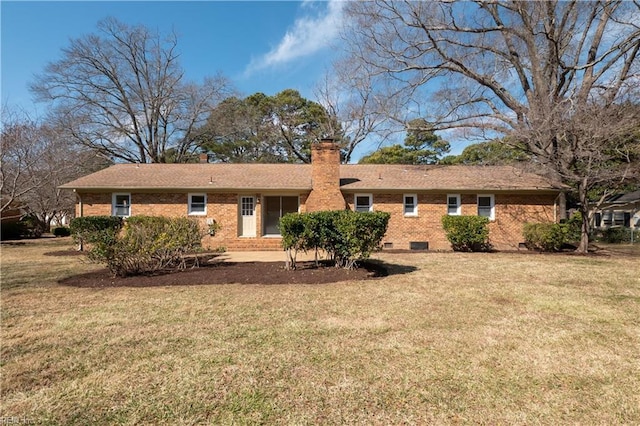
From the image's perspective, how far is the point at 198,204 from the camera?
1526 centimetres

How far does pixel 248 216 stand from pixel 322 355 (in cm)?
1229

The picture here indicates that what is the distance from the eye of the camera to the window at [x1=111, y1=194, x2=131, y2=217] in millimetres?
15023

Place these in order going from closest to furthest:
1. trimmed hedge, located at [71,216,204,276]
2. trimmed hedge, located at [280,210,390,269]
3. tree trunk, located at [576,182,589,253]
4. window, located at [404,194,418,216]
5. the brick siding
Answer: trimmed hedge, located at [71,216,204,276] < trimmed hedge, located at [280,210,390,269] < tree trunk, located at [576,182,589,253] < the brick siding < window, located at [404,194,418,216]

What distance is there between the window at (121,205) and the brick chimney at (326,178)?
8332 millimetres

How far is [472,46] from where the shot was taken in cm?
1720

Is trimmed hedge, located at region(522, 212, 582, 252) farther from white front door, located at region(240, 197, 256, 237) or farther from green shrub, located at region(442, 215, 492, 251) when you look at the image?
white front door, located at region(240, 197, 256, 237)

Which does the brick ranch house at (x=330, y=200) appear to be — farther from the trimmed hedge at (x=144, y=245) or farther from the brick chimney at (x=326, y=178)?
the trimmed hedge at (x=144, y=245)

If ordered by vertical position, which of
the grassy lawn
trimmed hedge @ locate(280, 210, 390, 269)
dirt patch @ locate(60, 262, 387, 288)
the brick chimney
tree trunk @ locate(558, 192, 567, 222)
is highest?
the brick chimney

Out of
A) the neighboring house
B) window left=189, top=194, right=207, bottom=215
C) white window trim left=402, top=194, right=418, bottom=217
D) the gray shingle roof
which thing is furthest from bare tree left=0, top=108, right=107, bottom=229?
the neighboring house

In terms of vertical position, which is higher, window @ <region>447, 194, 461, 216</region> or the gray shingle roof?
the gray shingle roof

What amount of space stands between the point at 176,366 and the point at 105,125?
101 ft

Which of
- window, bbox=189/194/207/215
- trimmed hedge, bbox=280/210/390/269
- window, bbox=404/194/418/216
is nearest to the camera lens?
trimmed hedge, bbox=280/210/390/269

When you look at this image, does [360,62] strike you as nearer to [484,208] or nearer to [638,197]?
[484,208]

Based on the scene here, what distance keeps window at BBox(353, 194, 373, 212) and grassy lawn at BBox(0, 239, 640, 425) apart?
839 centimetres
